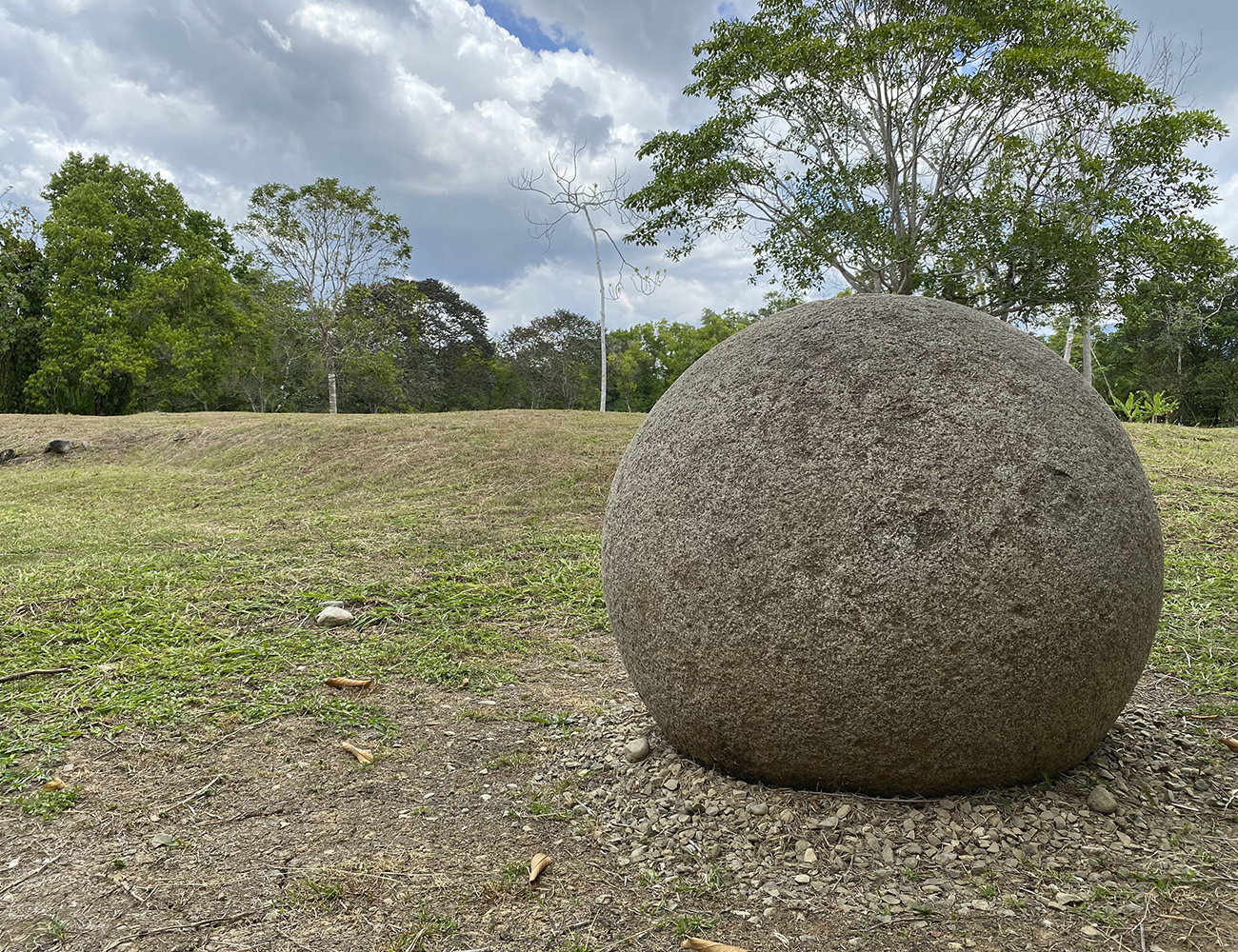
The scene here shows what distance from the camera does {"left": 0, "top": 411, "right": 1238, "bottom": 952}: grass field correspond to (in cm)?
299

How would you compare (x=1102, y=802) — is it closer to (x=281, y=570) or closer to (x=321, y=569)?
(x=321, y=569)

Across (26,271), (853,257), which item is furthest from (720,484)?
(26,271)

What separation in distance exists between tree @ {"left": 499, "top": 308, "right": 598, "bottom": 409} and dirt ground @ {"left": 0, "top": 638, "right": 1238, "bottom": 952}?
43.2 meters

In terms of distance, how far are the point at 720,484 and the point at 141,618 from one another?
5.47 metres

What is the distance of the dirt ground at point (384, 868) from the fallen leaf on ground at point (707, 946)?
4 centimetres

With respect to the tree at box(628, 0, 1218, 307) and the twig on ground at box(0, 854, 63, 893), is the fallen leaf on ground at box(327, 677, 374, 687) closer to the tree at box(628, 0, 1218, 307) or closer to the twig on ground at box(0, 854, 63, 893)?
the twig on ground at box(0, 854, 63, 893)

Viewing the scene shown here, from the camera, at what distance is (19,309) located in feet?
116

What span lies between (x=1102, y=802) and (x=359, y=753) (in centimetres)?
369

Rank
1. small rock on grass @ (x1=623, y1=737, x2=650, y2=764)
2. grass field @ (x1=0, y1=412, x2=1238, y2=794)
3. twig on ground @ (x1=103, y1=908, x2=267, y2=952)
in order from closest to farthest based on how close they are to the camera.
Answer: twig on ground @ (x1=103, y1=908, x2=267, y2=952) < small rock on grass @ (x1=623, y1=737, x2=650, y2=764) < grass field @ (x1=0, y1=412, x2=1238, y2=794)

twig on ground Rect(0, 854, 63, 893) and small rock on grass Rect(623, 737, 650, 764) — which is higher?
small rock on grass Rect(623, 737, 650, 764)

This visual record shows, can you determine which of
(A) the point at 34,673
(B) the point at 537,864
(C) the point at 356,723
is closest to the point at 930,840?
(B) the point at 537,864

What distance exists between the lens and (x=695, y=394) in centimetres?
384

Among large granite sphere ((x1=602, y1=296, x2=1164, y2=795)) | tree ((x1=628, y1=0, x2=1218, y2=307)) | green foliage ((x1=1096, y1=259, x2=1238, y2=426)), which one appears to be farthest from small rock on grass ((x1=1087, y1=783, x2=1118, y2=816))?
green foliage ((x1=1096, y1=259, x2=1238, y2=426))

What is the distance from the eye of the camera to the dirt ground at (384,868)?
9.20ft
